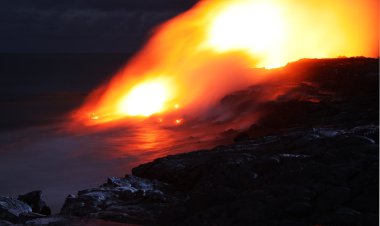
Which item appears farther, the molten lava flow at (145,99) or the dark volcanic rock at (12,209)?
the molten lava flow at (145,99)

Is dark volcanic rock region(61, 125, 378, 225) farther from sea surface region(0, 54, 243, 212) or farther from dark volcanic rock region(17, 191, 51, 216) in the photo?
sea surface region(0, 54, 243, 212)

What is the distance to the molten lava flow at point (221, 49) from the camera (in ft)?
115

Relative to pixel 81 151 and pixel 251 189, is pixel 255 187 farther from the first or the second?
pixel 81 151

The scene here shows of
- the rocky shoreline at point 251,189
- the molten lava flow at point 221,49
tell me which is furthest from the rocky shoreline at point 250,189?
the molten lava flow at point 221,49

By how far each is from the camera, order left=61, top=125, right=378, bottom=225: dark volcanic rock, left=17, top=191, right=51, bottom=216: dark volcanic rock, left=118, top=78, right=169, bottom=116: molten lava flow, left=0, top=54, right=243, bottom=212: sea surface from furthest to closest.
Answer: left=118, top=78, right=169, bottom=116: molten lava flow < left=0, top=54, right=243, bottom=212: sea surface < left=17, top=191, right=51, bottom=216: dark volcanic rock < left=61, top=125, right=378, bottom=225: dark volcanic rock

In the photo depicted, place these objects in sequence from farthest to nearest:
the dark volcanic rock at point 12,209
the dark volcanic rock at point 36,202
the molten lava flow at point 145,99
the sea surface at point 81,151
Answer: the molten lava flow at point 145,99 < the sea surface at point 81,151 < the dark volcanic rock at point 36,202 < the dark volcanic rock at point 12,209

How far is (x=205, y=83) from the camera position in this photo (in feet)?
115

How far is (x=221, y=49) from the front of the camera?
1545 inches

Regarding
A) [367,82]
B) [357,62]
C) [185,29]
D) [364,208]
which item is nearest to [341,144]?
[364,208]

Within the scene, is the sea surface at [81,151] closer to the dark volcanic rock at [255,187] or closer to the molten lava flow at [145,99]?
the molten lava flow at [145,99]

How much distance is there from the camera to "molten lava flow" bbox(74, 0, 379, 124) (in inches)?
1382

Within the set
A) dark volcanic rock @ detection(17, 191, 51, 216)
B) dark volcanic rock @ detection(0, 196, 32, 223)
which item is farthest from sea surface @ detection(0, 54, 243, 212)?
Result: dark volcanic rock @ detection(0, 196, 32, 223)

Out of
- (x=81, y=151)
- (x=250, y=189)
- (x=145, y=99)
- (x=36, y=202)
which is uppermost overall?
(x=145, y=99)

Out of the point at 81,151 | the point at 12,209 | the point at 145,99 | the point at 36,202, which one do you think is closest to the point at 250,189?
the point at 12,209
